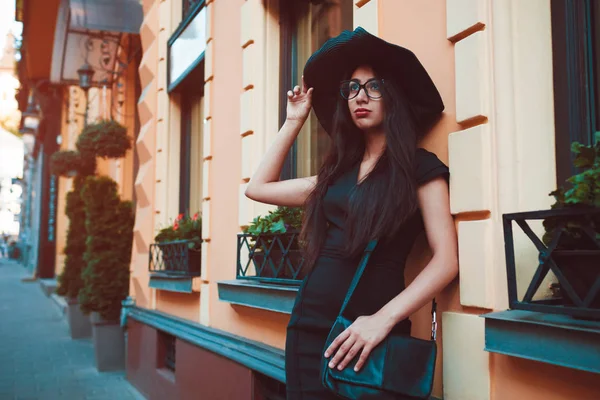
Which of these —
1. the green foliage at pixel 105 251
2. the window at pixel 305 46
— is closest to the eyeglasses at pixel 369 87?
the window at pixel 305 46

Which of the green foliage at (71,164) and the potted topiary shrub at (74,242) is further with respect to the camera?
the potted topiary shrub at (74,242)

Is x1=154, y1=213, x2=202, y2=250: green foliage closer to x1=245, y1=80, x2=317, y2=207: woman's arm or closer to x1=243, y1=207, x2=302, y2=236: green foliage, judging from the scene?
x1=243, y1=207, x2=302, y2=236: green foliage

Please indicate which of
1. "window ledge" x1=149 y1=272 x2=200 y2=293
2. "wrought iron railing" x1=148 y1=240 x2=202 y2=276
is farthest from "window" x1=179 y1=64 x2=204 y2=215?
"window ledge" x1=149 y1=272 x2=200 y2=293

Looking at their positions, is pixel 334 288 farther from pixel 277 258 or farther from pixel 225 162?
pixel 225 162

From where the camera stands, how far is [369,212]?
79.9 inches

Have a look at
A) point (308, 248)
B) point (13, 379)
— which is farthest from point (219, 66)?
point (13, 379)

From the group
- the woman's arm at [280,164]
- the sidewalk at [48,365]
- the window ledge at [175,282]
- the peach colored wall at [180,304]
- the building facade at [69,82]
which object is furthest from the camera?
the building facade at [69,82]

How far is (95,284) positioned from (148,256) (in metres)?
1.74

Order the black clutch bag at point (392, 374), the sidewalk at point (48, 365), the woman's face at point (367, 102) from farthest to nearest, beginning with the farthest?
the sidewalk at point (48, 365), the woman's face at point (367, 102), the black clutch bag at point (392, 374)

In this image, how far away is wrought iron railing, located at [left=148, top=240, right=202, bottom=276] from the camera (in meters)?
5.26

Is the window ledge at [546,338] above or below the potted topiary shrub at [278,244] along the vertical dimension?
below

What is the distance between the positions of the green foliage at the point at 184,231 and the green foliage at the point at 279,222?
65.8 inches

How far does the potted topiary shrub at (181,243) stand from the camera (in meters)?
5.26

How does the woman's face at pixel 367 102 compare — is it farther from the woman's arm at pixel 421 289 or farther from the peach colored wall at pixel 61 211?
the peach colored wall at pixel 61 211
